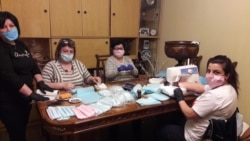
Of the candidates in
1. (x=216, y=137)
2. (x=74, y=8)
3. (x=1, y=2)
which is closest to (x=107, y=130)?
(x=216, y=137)

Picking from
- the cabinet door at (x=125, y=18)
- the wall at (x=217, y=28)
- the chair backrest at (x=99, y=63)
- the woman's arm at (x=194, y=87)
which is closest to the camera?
the woman's arm at (x=194, y=87)

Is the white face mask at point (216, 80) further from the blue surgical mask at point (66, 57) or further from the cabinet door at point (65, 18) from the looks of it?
the cabinet door at point (65, 18)

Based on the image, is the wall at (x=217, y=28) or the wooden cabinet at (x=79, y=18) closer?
the wall at (x=217, y=28)

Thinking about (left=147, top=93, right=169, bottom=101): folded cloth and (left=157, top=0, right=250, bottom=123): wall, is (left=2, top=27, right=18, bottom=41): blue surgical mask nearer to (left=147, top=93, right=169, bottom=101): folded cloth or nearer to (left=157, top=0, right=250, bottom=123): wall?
(left=147, top=93, right=169, bottom=101): folded cloth

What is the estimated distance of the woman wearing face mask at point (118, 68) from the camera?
2236 mm

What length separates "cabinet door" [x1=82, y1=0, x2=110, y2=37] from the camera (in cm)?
279

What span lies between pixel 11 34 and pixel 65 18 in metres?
1.24

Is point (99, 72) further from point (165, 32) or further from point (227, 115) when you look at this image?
point (227, 115)

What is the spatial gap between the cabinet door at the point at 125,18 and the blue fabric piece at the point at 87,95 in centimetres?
150

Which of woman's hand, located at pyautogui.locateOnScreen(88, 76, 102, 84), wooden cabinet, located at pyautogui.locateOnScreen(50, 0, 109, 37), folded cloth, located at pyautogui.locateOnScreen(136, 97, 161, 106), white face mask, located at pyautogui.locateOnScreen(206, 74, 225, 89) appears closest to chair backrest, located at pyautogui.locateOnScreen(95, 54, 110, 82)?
wooden cabinet, located at pyautogui.locateOnScreen(50, 0, 109, 37)

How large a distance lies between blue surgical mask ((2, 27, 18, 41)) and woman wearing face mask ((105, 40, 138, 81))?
39.2 inches

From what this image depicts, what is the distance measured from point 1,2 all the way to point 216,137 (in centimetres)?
250

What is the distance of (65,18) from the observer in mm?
2656

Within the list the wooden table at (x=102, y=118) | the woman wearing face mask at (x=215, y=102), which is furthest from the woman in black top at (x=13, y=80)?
the woman wearing face mask at (x=215, y=102)
